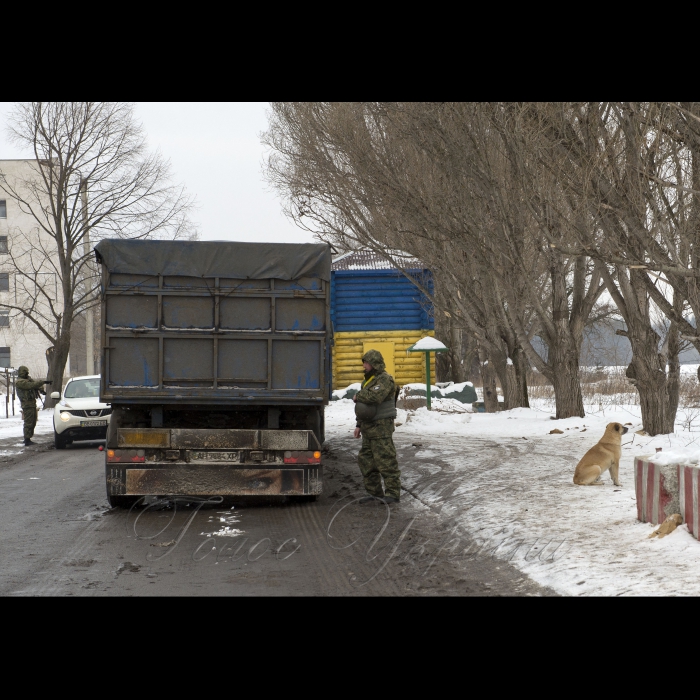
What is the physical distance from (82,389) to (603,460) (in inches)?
540

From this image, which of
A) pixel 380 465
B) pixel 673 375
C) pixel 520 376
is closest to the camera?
pixel 380 465

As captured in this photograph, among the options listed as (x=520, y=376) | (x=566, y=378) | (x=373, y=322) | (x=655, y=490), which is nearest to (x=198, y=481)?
(x=655, y=490)

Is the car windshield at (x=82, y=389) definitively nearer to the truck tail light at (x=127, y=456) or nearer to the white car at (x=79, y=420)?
the white car at (x=79, y=420)

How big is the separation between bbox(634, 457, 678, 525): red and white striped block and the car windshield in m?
14.4

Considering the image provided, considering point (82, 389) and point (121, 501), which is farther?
point (82, 389)

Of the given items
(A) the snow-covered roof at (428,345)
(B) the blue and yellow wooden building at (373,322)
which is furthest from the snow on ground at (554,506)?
(B) the blue and yellow wooden building at (373,322)

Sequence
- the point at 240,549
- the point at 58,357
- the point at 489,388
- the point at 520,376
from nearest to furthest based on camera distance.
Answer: the point at 240,549, the point at 520,376, the point at 489,388, the point at 58,357

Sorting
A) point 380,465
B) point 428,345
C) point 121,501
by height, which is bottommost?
point 121,501

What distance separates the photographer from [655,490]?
7.31m

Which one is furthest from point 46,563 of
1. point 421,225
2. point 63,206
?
point 63,206

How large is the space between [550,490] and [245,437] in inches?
143

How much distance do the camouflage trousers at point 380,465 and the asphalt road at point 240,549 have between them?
0.28 meters

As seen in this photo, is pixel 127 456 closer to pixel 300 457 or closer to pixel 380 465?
pixel 300 457
